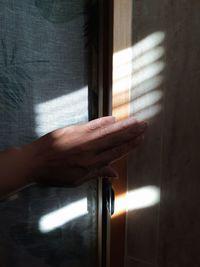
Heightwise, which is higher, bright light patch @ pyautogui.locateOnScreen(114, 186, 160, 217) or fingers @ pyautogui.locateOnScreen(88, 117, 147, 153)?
bright light patch @ pyautogui.locateOnScreen(114, 186, 160, 217)

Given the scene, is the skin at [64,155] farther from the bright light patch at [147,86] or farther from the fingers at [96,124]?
the bright light patch at [147,86]

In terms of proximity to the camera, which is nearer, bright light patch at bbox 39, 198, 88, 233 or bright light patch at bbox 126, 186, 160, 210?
bright light patch at bbox 39, 198, 88, 233

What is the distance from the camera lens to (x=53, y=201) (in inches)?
32.5

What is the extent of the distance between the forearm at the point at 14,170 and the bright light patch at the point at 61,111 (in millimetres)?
A: 190

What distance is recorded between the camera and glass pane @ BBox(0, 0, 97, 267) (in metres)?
0.70

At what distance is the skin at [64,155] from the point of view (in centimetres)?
57

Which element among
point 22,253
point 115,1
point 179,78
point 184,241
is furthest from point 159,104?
point 22,253

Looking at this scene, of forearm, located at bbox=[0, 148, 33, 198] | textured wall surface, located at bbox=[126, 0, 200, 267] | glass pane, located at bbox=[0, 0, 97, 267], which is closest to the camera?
forearm, located at bbox=[0, 148, 33, 198]

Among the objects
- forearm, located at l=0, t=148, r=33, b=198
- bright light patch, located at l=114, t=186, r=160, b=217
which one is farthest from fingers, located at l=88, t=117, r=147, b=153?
bright light patch, located at l=114, t=186, r=160, b=217

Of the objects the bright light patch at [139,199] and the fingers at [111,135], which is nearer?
the fingers at [111,135]

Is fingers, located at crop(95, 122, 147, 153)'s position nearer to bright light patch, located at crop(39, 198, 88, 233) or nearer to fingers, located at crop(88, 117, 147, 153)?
fingers, located at crop(88, 117, 147, 153)

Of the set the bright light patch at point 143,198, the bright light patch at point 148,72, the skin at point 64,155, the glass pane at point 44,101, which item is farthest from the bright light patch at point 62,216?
the bright light patch at point 148,72

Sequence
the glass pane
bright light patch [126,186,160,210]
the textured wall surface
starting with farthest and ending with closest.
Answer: bright light patch [126,186,160,210] < the textured wall surface < the glass pane

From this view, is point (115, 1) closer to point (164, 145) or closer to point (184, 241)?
point (164, 145)
